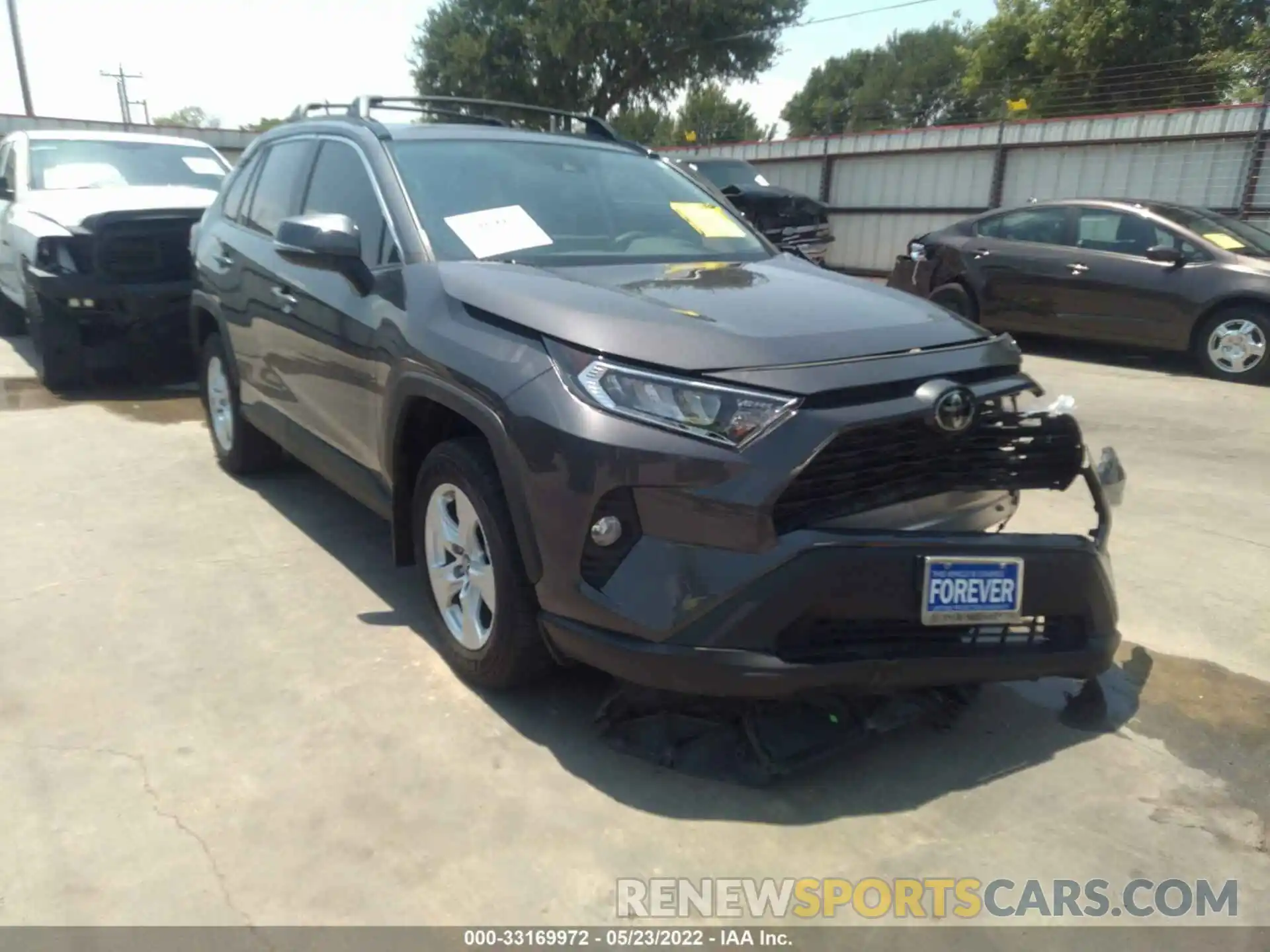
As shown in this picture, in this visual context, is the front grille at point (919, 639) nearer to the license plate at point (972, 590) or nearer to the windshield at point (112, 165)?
the license plate at point (972, 590)

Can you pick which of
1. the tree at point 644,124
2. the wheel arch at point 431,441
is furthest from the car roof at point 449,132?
the tree at point 644,124

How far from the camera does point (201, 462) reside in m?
5.82

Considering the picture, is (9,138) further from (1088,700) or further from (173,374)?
(1088,700)

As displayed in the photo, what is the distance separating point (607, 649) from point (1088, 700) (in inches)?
65.2

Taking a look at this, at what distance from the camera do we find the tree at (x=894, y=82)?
69125mm

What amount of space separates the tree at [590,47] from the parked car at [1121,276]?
20805mm

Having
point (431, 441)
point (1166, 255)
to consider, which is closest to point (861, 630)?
point (431, 441)

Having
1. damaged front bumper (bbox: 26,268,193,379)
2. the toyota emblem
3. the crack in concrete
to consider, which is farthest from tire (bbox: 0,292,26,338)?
the toyota emblem

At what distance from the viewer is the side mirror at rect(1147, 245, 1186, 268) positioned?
8.56 m

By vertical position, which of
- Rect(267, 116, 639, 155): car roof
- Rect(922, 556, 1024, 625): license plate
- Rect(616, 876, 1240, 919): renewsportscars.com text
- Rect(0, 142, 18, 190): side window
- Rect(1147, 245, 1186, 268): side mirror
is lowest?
Rect(616, 876, 1240, 919): renewsportscars.com text

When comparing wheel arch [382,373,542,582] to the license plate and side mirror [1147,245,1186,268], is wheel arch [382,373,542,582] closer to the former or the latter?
the license plate

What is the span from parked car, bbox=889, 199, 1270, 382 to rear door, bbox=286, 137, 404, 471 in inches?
280

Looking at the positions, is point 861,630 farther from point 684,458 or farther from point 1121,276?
point 1121,276

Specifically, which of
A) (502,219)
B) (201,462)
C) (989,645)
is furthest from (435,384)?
(201,462)
